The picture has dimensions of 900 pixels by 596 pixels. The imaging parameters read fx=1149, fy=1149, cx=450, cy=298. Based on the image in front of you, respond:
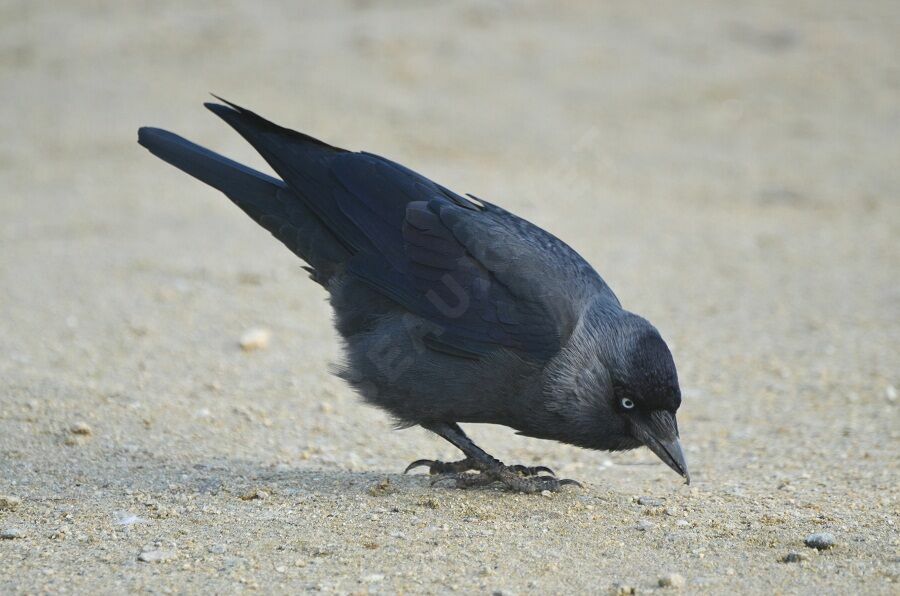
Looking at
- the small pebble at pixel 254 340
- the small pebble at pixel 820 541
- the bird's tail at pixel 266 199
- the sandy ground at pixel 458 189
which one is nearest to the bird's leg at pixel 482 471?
the sandy ground at pixel 458 189

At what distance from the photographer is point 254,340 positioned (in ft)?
25.3

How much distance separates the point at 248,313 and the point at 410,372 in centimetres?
349

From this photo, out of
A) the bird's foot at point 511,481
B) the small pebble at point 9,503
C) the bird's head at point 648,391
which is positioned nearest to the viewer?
the small pebble at point 9,503

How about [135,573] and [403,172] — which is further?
[403,172]

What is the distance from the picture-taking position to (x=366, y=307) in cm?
545

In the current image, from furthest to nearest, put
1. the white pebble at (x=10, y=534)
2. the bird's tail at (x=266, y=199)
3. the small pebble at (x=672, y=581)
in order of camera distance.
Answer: the bird's tail at (x=266, y=199)
the white pebble at (x=10, y=534)
the small pebble at (x=672, y=581)

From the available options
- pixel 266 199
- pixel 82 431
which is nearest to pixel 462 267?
pixel 266 199

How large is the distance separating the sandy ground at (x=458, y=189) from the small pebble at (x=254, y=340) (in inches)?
4.4

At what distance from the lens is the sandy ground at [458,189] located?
438cm

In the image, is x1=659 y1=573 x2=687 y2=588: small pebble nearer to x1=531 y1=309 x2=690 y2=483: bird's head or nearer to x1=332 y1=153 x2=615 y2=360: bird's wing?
x1=531 y1=309 x2=690 y2=483: bird's head

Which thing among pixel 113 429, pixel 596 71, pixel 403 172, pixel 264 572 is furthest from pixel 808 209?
pixel 264 572

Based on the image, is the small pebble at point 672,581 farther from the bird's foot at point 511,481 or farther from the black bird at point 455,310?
the bird's foot at point 511,481

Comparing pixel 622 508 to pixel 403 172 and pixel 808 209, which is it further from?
pixel 808 209

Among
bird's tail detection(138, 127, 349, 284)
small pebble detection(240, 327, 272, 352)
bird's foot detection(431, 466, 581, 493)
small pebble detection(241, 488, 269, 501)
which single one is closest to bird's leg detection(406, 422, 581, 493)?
bird's foot detection(431, 466, 581, 493)
